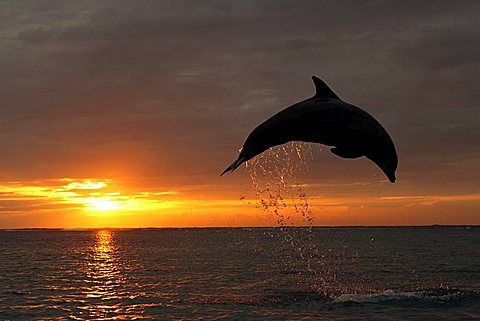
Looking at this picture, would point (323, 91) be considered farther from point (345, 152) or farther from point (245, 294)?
point (245, 294)

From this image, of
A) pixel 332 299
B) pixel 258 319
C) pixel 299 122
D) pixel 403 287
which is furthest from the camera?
pixel 403 287

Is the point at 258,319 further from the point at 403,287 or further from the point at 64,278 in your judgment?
the point at 64,278

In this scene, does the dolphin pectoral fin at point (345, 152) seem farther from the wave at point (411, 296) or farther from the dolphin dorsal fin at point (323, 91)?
the wave at point (411, 296)

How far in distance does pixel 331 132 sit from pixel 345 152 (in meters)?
0.57

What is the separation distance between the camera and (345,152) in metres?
13.6

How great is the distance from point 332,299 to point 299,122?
30.5 m

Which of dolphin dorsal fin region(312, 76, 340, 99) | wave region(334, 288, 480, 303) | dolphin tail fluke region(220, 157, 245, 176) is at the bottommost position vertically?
wave region(334, 288, 480, 303)

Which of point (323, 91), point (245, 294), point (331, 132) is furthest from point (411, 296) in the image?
point (331, 132)

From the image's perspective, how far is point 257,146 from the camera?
14070 mm

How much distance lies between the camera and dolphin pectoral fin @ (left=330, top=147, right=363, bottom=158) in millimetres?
13570

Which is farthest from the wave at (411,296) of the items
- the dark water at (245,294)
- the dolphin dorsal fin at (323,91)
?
the dolphin dorsal fin at (323,91)

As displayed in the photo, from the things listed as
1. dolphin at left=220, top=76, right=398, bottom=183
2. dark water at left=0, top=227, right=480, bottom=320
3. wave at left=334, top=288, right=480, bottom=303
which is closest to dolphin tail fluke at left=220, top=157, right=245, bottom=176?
dolphin at left=220, top=76, right=398, bottom=183

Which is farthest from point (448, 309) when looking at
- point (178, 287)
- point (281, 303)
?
point (178, 287)

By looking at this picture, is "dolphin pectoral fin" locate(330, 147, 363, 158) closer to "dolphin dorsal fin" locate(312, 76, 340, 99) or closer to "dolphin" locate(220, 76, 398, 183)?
"dolphin" locate(220, 76, 398, 183)
